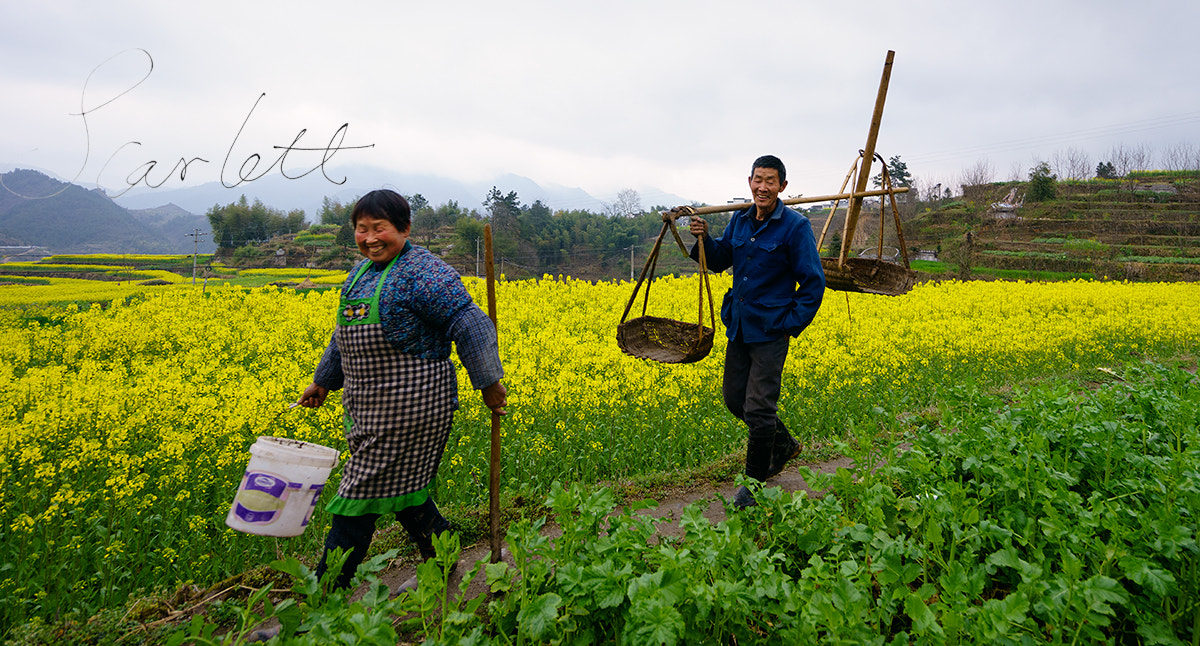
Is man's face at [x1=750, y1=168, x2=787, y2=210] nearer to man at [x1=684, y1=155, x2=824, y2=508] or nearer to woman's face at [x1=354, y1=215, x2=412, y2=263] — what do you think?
man at [x1=684, y1=155, x2=824, y2=508]

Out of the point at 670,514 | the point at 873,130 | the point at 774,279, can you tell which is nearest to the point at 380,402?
the point at 670,514

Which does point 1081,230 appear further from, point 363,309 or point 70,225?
point 70,225

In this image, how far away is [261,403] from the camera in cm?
425

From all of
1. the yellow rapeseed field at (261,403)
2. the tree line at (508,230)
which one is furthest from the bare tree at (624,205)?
the yellow rapeseed field at (261,403)

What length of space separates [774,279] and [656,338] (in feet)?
3.79

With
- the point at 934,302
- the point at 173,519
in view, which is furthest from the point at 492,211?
the point at 173,519

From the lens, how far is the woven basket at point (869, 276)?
4.31m

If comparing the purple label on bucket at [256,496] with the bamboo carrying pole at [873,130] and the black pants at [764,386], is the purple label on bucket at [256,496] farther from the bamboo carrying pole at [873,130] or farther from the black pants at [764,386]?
the bamboo carrying pole at [873,130]

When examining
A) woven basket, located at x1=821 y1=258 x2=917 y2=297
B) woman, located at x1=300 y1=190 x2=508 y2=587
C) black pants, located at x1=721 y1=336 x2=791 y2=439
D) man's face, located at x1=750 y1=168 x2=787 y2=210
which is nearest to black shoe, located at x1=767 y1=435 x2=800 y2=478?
black pants, located at x1=721 y1=336 x2=791 y2=439

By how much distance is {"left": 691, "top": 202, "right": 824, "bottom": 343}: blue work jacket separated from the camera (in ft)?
10.2

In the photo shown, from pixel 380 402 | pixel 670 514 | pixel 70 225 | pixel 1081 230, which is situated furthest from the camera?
pixel 1081 230

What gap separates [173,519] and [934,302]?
43.3ft

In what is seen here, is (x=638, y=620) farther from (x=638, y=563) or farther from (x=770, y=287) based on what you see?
(x=770, y=287)

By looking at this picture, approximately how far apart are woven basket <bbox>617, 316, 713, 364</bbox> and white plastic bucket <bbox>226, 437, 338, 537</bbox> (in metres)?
2.07
